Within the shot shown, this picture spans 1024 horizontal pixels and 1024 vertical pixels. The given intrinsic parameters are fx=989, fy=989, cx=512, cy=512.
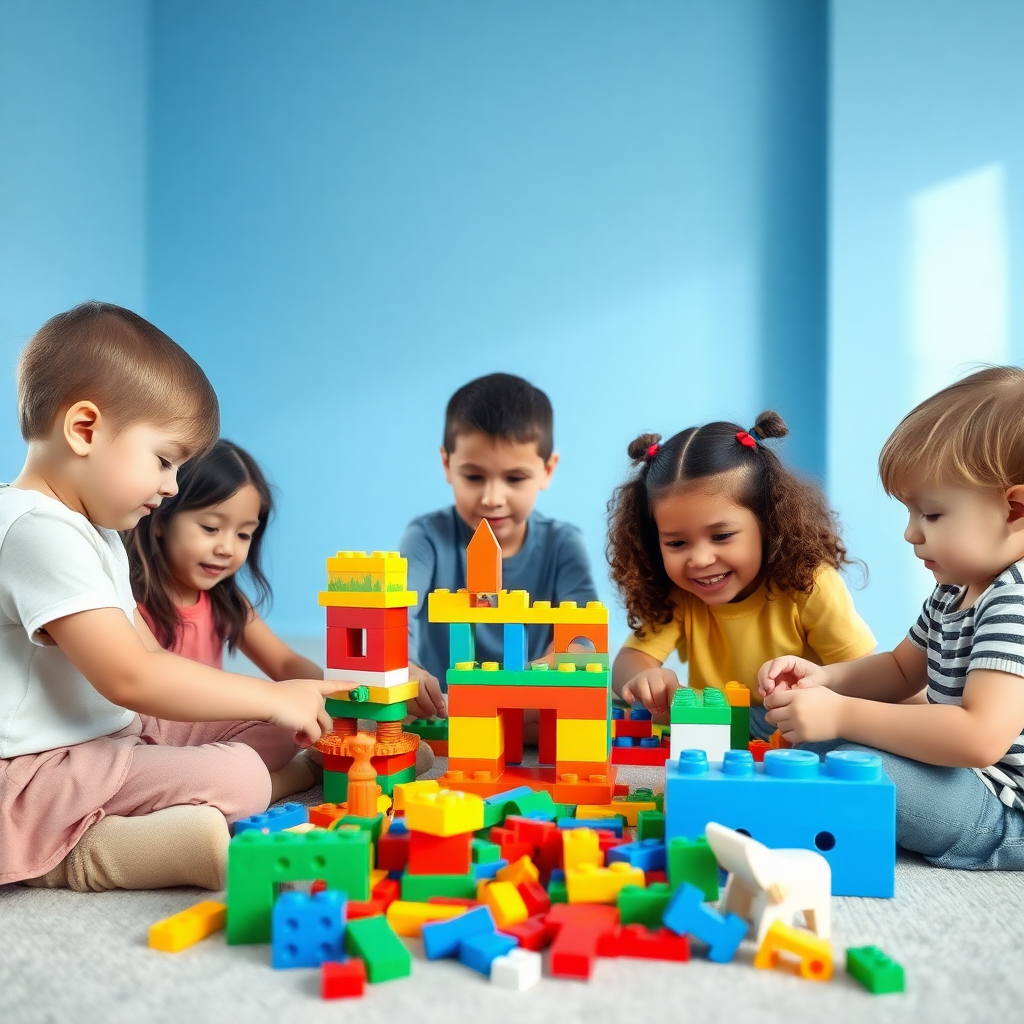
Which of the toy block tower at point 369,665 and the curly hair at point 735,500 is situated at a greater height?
the curly hair at point 735,500

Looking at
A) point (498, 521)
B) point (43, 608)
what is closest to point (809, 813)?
point (43, 608)

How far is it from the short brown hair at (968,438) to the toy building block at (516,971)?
0.65 m

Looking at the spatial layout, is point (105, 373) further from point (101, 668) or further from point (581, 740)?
point (581, 740)

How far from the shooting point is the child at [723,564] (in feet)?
4.62

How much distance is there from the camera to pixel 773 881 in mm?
721

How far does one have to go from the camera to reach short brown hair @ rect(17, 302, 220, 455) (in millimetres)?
997

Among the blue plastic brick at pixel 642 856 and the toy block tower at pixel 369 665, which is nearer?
the blue plastic brick at pixel 642 856

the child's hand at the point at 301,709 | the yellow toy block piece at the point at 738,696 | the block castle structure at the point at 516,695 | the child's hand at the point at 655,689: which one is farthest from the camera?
the child's hand at the point at 655,689

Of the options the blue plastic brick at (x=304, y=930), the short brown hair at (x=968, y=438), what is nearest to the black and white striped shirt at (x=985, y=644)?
the short brown hair at (x=968, y=438)

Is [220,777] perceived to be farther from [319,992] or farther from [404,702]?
[319,992]

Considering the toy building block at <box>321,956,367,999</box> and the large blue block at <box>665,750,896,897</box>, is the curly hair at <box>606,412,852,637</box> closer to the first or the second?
the large blue block at <box>665,750,896,897</box>

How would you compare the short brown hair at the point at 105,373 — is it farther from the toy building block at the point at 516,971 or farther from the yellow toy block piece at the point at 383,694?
the toy building block at the point at 516,971

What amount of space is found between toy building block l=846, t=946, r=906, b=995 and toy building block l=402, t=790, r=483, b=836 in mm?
307

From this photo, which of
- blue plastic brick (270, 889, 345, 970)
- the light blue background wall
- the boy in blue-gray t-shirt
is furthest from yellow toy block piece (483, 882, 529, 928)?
the light blue background wall
